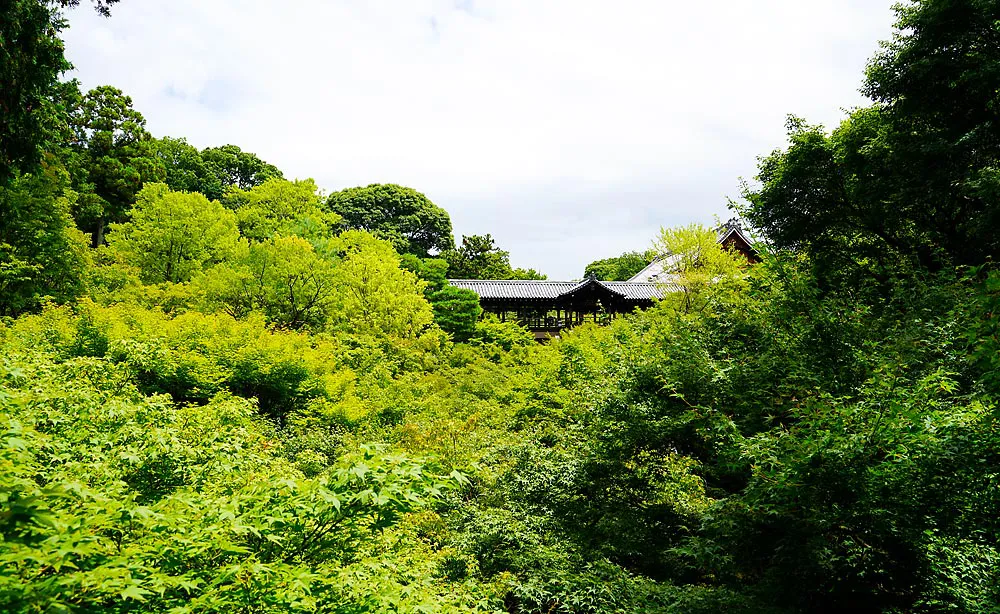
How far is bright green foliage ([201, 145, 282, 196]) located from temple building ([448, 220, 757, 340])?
17.7 m

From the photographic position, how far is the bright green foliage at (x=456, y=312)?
2350 centimetres

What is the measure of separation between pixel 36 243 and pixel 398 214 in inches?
1129

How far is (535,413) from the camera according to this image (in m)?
13.5

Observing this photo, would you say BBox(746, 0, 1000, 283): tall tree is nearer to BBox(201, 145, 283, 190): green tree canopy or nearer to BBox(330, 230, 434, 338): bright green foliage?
BBox(330, 230, 434, 338): bright green foliage

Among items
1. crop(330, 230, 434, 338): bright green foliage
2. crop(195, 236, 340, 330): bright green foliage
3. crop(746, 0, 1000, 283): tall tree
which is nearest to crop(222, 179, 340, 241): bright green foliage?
crop(330, 230, 434, 338): bright green foliage

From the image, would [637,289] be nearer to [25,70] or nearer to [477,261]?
[477,261]

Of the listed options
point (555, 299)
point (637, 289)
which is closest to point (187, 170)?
point (555, 299)

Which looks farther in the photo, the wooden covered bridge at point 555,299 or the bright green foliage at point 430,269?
the wooden covered bridge at point 555,299

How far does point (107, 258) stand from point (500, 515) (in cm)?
1664

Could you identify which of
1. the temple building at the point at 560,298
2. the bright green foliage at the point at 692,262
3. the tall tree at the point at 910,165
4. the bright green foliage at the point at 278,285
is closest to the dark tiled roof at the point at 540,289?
the temple building at the point at 560,298

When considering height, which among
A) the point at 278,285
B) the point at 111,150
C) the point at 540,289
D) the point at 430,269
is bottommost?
the point at 278,285

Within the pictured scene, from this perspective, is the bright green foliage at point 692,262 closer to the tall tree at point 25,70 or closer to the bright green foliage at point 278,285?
the bright green foliage at point 278,285

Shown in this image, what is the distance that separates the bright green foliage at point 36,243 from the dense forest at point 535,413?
79 millimetres

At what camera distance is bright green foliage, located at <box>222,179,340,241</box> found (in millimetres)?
20328
